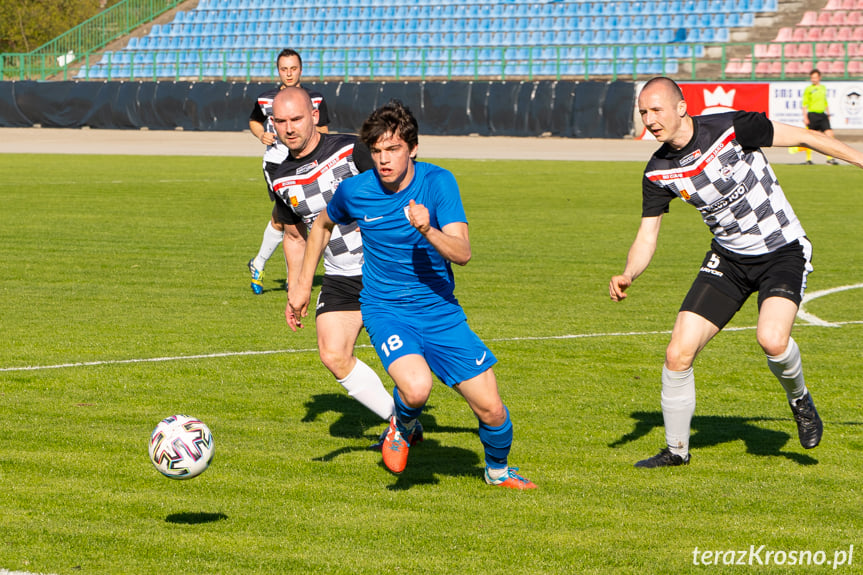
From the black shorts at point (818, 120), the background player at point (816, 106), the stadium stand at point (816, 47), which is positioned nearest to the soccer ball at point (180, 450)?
the background player at point (816, 106)

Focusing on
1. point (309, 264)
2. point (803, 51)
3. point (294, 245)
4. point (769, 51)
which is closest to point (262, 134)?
point (294, 245)

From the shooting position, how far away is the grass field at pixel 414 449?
5.04m

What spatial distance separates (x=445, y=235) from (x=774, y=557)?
78.7 inches

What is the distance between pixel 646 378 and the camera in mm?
8758

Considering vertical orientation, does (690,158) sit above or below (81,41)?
above

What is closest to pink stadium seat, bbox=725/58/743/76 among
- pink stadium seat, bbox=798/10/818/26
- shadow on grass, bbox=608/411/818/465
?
pink stadium seat, bbox=798/10/818/26

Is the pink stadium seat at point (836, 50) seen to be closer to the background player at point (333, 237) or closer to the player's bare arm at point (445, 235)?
the background player at point (333, 237)

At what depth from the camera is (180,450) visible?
5629mm

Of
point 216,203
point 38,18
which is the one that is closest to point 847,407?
point 216,203

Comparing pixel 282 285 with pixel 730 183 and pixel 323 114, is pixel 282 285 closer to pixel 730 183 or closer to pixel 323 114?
pixel 323 114

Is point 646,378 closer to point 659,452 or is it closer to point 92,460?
point 659,452

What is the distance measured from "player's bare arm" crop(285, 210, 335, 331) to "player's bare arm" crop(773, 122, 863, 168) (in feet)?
8.22

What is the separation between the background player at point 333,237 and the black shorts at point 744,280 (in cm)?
192

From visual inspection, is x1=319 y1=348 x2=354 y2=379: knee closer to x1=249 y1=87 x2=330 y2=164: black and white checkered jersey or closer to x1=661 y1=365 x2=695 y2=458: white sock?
x1=661 y1=365 x2=695 y2=458: white sock
